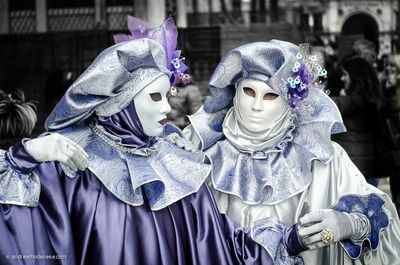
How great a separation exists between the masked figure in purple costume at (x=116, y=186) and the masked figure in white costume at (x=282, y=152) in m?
0.16

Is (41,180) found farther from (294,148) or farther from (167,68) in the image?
(294,148)

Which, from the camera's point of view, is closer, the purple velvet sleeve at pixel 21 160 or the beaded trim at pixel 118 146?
the purple velvet sleeve at pixel 21 160

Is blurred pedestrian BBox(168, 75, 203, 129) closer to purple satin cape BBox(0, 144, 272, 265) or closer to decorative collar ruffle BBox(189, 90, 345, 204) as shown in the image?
decorative collar ruffle BBox(189, 90, 345, 204)

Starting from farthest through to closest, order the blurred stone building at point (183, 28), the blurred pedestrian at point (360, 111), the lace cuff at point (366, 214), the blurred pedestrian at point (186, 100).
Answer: the blurred stone building at point (183, 28) < the blurred pedestrian at point (186, 100) < the blurred pedestrian at point (360, 111) < the lace cuff at point (366, 214)

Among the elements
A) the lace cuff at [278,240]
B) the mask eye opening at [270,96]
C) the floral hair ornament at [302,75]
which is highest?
the floral hair ornament at [302,75]

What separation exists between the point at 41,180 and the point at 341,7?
6.59 feet

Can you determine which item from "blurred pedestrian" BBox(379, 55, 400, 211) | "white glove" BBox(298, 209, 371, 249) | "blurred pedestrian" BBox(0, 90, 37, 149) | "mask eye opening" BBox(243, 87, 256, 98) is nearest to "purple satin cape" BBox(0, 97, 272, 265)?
"white glove" BBox(298, 209, 371, 249)

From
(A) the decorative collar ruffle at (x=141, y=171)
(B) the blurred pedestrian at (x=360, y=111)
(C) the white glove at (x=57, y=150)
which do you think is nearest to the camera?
(C) the white glove at (x=57, y=150)

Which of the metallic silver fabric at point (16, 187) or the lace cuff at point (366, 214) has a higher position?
the metallic silver fabric at point (16, 187)

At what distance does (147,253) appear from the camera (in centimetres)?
169

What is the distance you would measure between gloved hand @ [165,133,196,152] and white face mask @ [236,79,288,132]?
0.17 meters

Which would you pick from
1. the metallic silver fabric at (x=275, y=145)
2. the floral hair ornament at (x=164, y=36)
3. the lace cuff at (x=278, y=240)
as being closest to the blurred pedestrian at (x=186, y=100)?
the metallic silver fabric at (x=275, y=145)

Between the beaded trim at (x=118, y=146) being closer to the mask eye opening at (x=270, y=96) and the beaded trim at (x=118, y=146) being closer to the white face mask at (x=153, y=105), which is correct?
the white face mask at (x=153, y=105)

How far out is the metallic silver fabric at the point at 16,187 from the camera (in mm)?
1625
